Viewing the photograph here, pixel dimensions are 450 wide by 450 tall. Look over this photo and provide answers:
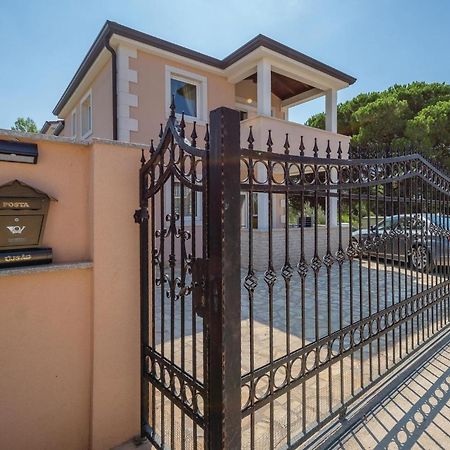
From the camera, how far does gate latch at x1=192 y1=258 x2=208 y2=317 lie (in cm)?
155

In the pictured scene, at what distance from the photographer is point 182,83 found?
924 centimetres

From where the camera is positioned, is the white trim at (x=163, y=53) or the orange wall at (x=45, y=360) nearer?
the orange wall at (x=45, y=360)

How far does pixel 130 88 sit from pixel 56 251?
7390mm

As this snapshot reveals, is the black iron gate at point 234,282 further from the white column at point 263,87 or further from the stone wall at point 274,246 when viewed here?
the white column at point 263,87

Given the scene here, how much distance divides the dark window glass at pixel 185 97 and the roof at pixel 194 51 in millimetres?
782

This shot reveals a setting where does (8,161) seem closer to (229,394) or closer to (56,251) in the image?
(56,251)

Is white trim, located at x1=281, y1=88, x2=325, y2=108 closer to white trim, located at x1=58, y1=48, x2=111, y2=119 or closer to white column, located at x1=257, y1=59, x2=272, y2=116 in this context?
white column, located at x1=257, y1=59, x2=272, y2=116

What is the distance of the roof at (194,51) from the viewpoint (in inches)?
301

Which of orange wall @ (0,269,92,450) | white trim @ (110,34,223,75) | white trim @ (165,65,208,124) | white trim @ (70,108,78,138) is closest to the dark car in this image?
orange wall @ (0,269,92,450)

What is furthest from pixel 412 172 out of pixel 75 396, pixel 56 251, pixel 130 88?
pixel 130 88

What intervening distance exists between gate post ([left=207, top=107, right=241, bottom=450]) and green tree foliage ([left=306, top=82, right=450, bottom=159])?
13.7 m

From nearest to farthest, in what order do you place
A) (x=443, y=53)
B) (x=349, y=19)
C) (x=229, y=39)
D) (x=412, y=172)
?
(x=412, y=172), (x=349, y=19), (x=229, y=39), (x=443, y=53)

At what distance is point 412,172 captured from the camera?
127 inches

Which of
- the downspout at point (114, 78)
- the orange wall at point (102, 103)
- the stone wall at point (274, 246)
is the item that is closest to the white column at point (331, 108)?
the stone wall at point (274, 246)
